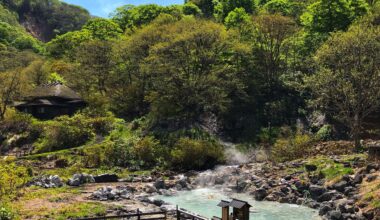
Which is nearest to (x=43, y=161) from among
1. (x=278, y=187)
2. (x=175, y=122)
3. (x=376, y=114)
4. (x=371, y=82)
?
(x=175, y=122)

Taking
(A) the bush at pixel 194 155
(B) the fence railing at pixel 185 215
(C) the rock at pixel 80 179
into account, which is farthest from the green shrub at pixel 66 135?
(B) the fence railing at pixel 185 215

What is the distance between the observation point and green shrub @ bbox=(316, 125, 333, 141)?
5191 cm

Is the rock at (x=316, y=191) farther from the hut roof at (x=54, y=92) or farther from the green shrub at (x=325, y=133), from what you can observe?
the hut roof at (x=54, y=92)

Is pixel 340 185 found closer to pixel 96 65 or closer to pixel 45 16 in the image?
pixel 96 65

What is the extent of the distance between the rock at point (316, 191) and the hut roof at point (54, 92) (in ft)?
153

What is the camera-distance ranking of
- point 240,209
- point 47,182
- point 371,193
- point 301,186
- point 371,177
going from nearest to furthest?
point 240,209
point 371,193
point 371,177
point 301,186
point 47,182

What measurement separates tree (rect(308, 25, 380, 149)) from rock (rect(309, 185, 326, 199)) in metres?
12.2

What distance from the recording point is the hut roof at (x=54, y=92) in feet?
223

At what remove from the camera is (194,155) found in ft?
154

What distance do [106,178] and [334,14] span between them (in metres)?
41.6

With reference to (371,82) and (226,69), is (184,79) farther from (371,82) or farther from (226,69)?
(371,82)

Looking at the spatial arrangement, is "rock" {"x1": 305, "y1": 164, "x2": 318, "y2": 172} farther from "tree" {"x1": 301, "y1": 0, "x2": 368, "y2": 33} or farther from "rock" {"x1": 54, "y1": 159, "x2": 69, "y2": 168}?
"tree" {"x1": 301, "y1": 0, "x2": 368, "y2": 33}

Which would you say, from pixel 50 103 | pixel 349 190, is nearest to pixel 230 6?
pixel 50 103

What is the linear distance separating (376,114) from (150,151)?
29.0 m
